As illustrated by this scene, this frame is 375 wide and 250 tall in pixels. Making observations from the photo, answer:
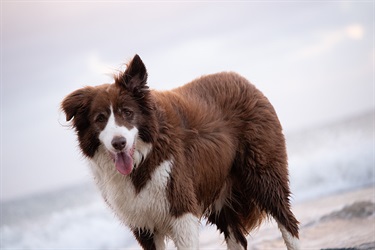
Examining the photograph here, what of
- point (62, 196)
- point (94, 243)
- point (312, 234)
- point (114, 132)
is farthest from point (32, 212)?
→ point (114, 132)

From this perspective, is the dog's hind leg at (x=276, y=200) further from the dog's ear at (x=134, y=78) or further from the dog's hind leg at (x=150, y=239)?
the dog's ear at (x=134, y=78)

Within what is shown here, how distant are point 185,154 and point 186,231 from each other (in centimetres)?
78

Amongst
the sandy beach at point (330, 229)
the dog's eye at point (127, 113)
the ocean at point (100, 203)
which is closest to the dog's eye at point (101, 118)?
the dog's eye at point (127, 113)

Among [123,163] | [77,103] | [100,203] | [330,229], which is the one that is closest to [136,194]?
[123,163]

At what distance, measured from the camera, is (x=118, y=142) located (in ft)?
19.9

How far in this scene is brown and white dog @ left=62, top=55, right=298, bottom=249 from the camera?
6352mm

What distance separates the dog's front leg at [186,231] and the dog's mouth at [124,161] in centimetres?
77

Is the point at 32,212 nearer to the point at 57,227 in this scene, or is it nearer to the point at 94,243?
the point at 57,227

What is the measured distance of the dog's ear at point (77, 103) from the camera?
639 centimetres

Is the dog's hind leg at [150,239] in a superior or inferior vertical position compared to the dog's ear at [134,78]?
inferior

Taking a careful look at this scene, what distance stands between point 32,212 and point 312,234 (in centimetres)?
1407

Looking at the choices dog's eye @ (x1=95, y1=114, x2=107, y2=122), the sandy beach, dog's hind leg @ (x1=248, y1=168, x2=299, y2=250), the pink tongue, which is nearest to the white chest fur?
the pink tongue

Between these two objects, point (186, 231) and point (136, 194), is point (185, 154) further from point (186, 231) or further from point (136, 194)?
point (186, 231)

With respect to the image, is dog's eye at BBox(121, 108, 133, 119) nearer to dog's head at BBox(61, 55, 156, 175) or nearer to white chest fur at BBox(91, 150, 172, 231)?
dog's head at BBox(61, 55, 156, 175)
